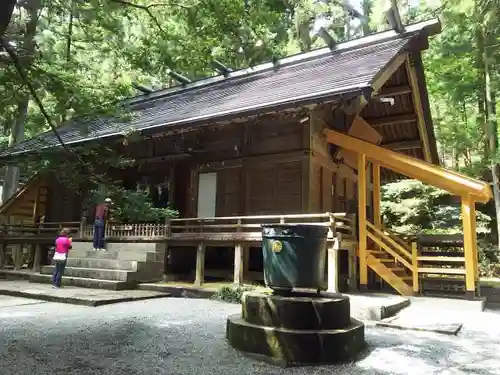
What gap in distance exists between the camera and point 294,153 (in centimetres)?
1099

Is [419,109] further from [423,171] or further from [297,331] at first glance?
[297,331]

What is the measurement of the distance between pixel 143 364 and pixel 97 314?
327cm

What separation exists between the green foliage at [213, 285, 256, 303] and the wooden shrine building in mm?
779

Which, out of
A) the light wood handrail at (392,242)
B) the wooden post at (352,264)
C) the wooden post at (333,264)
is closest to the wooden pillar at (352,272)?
the wooden post at (352,264)

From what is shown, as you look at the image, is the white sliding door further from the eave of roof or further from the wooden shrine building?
the eave of roof

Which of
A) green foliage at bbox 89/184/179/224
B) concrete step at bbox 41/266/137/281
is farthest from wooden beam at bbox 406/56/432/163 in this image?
green foliage at bbox 89/184/179/224

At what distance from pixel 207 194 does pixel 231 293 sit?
4091mm

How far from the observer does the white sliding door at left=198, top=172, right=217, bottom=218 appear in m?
12.4

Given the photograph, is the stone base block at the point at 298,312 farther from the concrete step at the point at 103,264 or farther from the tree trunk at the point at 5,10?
the concrete step at the point at 103,264

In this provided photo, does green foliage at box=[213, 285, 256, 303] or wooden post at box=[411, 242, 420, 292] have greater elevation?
wooden post at box=[411, 242, 420, 292]

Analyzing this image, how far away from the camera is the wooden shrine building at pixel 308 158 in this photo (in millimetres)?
9664

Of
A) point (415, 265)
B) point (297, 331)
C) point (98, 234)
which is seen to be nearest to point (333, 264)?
point (415, 265)

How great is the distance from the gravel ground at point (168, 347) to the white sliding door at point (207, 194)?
5.23 metres

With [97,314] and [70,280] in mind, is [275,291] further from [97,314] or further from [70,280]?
[70,280]
